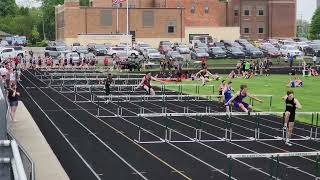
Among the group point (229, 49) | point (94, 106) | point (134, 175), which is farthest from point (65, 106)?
point (229, 49)

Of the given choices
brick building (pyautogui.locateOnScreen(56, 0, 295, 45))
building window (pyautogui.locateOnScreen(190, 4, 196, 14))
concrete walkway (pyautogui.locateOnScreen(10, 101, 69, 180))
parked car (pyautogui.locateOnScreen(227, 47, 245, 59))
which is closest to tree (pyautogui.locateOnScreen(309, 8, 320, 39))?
brick building (pyautogui.locateOnScreen(56, 0, 295, 45))

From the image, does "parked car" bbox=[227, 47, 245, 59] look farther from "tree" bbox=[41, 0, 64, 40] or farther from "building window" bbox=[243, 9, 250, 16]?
"tree" bbox=[41, 0, 64, 40]

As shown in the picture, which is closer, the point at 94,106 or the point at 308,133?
the point at 308,133

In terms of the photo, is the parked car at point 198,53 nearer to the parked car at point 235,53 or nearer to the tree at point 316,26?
the parked car at point 235,53

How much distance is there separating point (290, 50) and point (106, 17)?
95.8 ft

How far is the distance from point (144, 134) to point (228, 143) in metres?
3.16

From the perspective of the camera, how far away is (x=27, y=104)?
107 feet

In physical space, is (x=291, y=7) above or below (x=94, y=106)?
above

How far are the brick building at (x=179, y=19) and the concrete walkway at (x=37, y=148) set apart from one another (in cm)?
6720

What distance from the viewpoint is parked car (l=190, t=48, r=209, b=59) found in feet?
245

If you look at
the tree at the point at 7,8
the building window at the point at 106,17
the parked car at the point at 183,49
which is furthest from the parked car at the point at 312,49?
the tree at the point at 7,8

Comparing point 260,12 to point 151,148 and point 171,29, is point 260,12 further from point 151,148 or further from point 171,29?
point 151,148

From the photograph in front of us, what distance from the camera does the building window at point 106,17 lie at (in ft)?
316

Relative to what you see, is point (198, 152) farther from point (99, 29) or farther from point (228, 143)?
point (99, 29)
